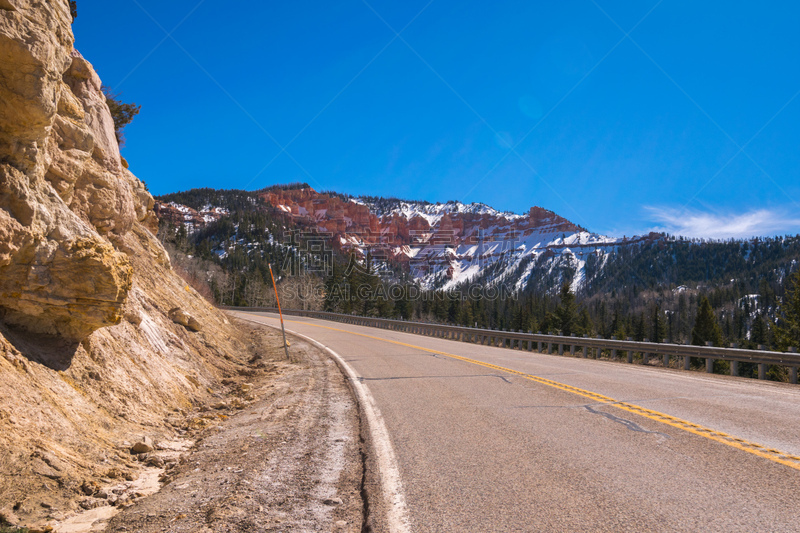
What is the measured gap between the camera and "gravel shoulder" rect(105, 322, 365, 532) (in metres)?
3.16

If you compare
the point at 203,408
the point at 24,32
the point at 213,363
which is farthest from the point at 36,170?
the point at 213,363

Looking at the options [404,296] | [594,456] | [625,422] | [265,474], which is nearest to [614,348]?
[625,422]

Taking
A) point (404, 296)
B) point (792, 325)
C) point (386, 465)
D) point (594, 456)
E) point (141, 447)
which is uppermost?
point (404, 296)

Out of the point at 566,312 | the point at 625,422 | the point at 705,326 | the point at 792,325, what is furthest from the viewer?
the point at 705,326

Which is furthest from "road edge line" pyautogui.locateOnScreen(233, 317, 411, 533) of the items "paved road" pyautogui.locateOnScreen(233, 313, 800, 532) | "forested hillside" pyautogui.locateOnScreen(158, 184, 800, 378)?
"forested hillside" pyautogui.locateOnScreen(158, 184, 800, 378)

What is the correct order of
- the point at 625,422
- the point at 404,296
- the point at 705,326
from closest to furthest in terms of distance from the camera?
the point at 625,422
the point at 705,326
the point at 404,296

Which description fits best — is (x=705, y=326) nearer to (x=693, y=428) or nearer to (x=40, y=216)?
(x=693, y=428)

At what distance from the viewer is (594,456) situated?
4.44 m

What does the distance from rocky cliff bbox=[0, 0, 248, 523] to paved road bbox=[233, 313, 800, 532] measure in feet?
9.31

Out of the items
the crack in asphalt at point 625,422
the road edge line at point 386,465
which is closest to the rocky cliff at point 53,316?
the road edge line at point 386,465

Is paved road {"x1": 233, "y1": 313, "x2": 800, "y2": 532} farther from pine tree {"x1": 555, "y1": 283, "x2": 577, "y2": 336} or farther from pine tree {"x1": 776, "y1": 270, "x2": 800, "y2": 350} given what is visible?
pine tree {"x1": 555, "y1": 283, "x2": 577, "y2": 336}

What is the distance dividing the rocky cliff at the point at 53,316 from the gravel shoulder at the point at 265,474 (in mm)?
586

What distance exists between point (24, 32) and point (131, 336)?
434 centimetres

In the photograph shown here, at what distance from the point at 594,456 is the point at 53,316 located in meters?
5.92
